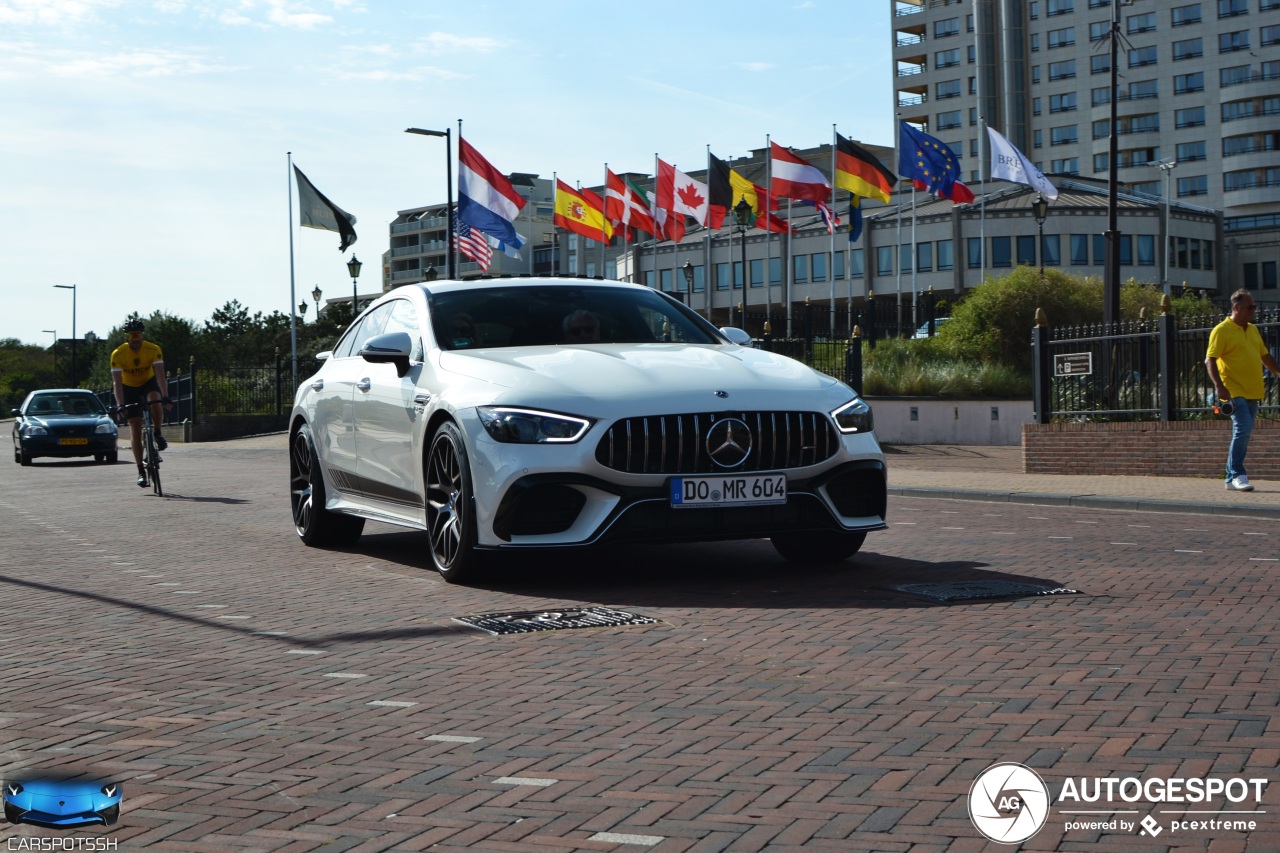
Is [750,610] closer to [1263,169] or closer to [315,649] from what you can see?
[315,649]

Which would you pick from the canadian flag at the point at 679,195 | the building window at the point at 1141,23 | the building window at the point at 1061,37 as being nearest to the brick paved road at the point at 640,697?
the canadian flag at the point at 679,195

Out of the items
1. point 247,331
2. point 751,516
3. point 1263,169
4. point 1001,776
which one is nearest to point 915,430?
point 751,516

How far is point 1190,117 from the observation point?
10312cm

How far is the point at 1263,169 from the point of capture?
3930 inches

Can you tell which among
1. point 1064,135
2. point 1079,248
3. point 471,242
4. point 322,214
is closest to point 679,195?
point 322,214

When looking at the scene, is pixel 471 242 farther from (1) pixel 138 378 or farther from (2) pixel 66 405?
(1) pixel 138 378

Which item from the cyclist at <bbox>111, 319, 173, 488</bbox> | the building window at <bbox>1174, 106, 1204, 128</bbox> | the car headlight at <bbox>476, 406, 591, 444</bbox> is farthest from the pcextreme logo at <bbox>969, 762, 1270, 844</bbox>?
the building window at <bbox>1174, 106, 1204, 128</bbox>

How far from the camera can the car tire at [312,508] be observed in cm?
1046

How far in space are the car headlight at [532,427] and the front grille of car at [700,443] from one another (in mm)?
157

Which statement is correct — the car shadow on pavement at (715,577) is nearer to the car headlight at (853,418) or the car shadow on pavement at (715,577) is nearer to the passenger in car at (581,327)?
the car headlight at (853,418)

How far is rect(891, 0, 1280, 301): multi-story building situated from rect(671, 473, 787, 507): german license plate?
3532 inches

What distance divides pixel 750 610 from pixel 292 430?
16.4 ft

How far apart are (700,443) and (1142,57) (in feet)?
346

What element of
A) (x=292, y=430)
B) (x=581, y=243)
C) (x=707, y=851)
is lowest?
(x=707, y=851)
